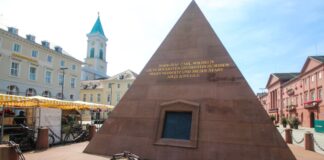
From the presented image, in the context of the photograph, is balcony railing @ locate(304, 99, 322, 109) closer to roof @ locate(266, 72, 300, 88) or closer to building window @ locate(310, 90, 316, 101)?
building window @ locate(310, 90, 316, 101)

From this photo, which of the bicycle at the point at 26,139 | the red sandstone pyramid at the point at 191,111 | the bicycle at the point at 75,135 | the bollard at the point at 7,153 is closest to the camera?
the bollard at the point at 7,153

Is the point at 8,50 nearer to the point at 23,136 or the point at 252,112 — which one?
the point at 23,136

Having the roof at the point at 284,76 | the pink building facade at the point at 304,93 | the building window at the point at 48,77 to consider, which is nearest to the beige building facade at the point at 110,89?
the building window at the point at 48,77

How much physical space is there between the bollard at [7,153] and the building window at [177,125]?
178 inches

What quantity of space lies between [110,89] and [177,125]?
2029 inches

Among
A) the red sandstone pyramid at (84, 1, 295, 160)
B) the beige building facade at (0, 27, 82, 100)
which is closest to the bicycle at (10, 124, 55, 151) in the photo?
the red sandstone pyramid at (84, 1, 295, 160)

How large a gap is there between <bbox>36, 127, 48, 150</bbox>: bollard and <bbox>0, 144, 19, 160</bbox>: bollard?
17.8 ft

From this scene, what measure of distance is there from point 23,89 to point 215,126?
33073 mm

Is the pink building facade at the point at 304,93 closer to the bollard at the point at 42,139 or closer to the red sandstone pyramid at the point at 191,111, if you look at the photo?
the red sandstone pyramid at the point at 191,111

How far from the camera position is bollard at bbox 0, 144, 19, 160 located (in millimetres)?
5762

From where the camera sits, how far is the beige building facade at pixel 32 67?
31.8 m

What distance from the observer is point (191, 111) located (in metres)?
8.78

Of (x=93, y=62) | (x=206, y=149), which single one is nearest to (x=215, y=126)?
(x=206, y=149)

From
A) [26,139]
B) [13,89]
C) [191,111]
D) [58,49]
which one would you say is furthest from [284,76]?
[26,139]
